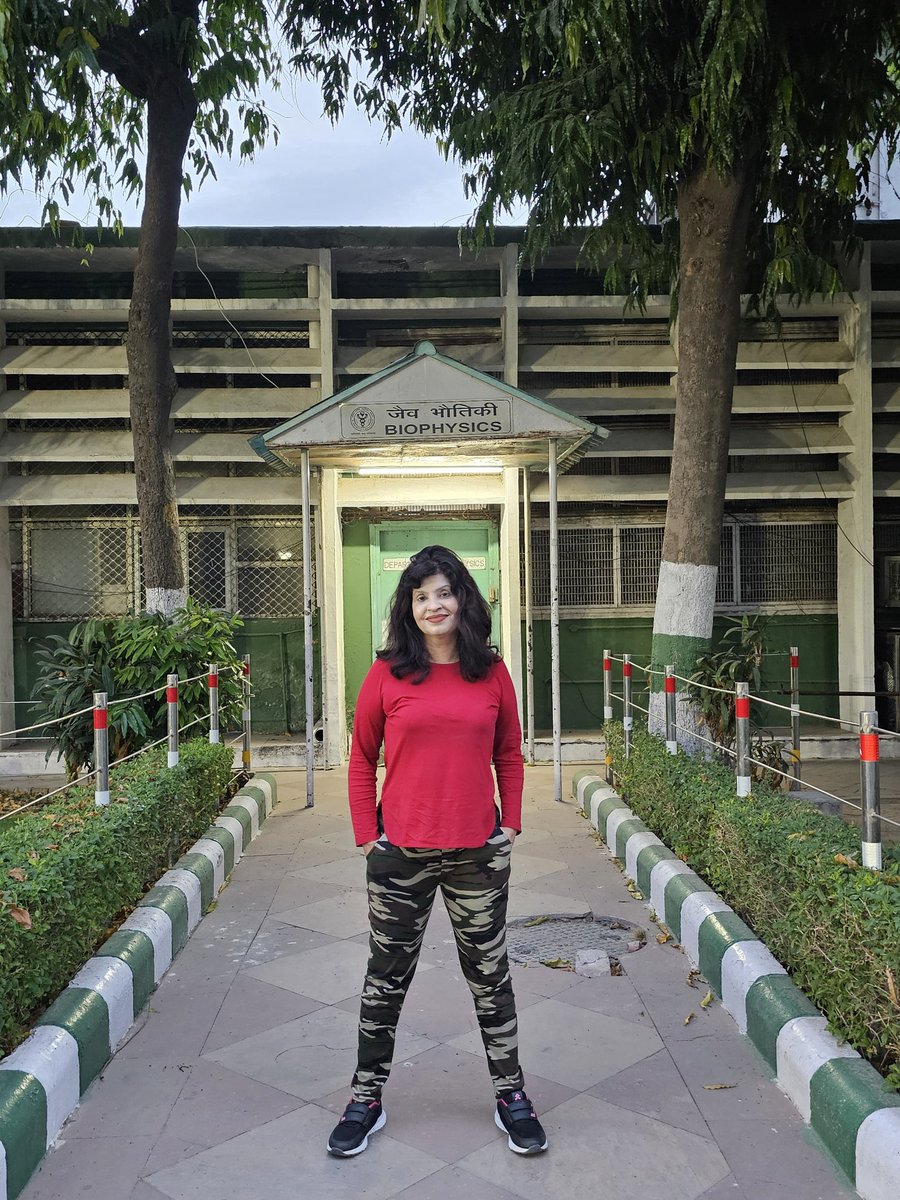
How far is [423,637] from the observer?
11.6 feet

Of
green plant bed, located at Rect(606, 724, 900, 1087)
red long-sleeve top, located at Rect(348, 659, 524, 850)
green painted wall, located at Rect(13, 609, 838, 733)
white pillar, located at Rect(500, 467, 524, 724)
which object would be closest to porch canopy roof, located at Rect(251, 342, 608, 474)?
white pillar, located at Rect(500, 467, 524, 724)

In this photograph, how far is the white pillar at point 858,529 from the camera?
11242mm

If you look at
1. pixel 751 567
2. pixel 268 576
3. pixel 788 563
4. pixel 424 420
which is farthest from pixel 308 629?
pixel 788 563

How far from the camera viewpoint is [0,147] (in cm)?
955

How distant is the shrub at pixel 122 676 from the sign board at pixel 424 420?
208 centimetres

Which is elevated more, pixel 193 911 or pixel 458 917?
pixel 458 917

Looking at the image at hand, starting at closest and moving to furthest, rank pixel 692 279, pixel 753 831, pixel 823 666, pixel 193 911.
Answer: pixel 753 831 < pixel 193 911 < pixel 692 279 < pixel 823 666

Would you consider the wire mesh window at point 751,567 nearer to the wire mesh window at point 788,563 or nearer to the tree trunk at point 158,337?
the wire mesh window at point 788,563

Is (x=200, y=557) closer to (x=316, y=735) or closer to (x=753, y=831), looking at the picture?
(x=316, y=735)

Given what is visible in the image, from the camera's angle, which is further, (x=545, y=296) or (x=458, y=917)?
(x=545, y=296)

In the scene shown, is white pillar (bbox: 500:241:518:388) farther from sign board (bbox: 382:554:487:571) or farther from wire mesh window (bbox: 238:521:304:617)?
wire mesh window (bbox: 238:521:304:617)

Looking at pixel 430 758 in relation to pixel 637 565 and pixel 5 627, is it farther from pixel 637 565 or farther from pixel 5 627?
pixel 5 627

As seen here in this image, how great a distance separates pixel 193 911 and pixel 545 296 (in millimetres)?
7742

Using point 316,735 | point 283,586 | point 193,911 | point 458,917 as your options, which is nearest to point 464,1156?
point 458,917
